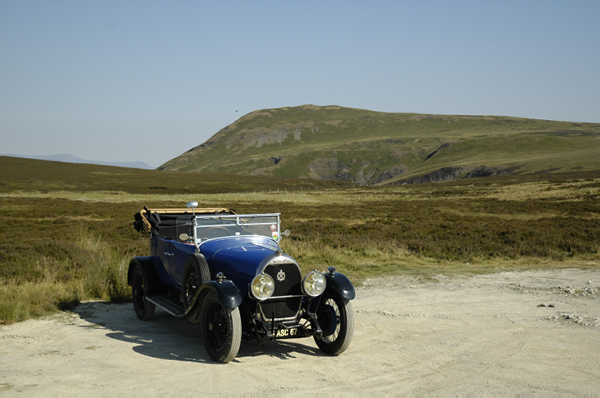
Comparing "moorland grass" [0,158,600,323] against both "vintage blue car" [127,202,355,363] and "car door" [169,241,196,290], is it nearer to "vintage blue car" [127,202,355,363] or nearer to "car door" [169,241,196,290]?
"car door" [169,241,196,290]

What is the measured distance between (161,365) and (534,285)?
9.04 metres

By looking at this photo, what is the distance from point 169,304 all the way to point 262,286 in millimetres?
2358

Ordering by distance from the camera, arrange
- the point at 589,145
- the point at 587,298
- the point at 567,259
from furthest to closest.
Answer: the point at 589,145, the point at 567,259, the point at 587,298

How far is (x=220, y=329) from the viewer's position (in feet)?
21.2

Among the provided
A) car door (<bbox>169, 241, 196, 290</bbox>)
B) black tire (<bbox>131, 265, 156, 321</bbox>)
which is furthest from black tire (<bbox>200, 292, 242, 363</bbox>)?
black tire (<bbox>131, 265, 156, 321</bbox>)

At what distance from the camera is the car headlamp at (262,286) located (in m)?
6.22

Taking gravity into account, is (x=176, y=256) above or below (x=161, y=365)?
above

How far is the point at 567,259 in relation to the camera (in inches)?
624

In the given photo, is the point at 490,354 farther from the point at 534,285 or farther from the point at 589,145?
the point at 589,145

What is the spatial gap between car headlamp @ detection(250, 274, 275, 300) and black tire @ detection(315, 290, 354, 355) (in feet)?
3.32

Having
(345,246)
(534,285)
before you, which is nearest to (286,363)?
(534,285)

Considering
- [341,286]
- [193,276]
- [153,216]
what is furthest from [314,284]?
[153,216]

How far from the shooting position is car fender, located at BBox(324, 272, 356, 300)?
21.7 feet

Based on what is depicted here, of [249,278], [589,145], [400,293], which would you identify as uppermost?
[589,145]
